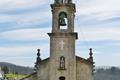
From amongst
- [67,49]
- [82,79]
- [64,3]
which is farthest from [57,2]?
[82,79]

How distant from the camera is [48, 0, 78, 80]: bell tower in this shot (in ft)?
145

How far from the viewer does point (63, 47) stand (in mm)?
44312

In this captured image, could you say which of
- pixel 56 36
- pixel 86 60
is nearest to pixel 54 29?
pixel 56 36

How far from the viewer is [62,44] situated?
4425 centimetres

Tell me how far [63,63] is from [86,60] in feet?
6.80

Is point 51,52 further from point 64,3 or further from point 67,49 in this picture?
point 64,3

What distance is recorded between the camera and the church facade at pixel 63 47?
44.2m

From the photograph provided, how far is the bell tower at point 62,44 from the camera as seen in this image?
44188mm

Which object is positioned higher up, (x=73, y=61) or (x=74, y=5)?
(x=74, y=5)

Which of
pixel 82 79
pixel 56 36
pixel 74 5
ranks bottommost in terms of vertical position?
pixel 82 79

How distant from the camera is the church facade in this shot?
44156 millimetres

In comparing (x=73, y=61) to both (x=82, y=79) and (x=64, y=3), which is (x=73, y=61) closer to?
(x=82, y=79)

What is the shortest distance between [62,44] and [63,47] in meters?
0.29

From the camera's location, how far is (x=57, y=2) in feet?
146
